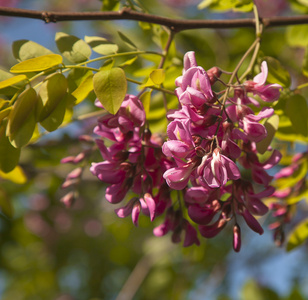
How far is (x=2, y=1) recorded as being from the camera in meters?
5.16

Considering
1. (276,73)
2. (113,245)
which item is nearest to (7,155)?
(276,73)

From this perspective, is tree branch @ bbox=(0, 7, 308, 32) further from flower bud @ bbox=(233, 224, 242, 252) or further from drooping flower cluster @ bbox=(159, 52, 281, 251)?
flower bud @ bbox=(233, 224, 242, 252)

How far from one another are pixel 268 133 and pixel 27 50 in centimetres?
61

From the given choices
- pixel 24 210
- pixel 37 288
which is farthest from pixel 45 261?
pixel 24 210

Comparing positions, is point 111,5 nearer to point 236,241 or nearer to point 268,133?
point 268,133

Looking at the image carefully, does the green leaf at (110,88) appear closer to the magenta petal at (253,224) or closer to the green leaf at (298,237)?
the magenta petal at (253,224)

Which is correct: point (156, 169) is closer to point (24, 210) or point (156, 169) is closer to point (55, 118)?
point (55, 118)

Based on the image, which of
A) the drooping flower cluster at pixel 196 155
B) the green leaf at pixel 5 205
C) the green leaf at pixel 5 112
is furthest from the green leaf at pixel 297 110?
the green leaf at pixel 5 205

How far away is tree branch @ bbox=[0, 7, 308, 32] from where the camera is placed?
1049 mm

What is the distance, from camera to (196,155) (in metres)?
0.85

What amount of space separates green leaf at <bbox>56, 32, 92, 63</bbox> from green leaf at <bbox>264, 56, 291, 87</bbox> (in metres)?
0.46

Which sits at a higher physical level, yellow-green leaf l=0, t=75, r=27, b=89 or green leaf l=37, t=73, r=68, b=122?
yellow-green leaf l=0, t=75, r=27, b=89

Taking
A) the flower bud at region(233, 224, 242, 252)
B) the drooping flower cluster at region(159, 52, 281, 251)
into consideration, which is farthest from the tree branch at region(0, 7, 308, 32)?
the flower bud at region(233, 224, 242, 252)

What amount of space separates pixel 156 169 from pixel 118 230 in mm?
2289
